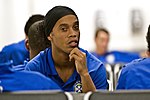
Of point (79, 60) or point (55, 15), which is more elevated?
point (55, 15)

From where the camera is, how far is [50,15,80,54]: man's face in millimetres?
2785

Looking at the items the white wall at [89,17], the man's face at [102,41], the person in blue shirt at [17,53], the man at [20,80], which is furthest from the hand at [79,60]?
the white wall at [89,17]

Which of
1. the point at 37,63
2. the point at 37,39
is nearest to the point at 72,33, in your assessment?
the point at 37,63

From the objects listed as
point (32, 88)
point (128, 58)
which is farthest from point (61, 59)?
point (128, 58)

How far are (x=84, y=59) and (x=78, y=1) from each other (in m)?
4.95

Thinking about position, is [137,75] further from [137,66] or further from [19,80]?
[19,80]

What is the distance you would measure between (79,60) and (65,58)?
25 cm

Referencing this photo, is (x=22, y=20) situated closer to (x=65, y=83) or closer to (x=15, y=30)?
(x=15, y=30)

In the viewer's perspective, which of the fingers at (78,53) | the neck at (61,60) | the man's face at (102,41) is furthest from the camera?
the man's face at (102,41)

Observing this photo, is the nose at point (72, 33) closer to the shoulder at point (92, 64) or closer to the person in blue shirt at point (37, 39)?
the shoulder at point (92, 64)

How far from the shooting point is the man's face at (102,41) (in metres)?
6.53

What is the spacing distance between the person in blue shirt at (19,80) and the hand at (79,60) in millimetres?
445

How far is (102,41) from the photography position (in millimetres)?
6648

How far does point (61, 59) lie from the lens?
2.93 meters
